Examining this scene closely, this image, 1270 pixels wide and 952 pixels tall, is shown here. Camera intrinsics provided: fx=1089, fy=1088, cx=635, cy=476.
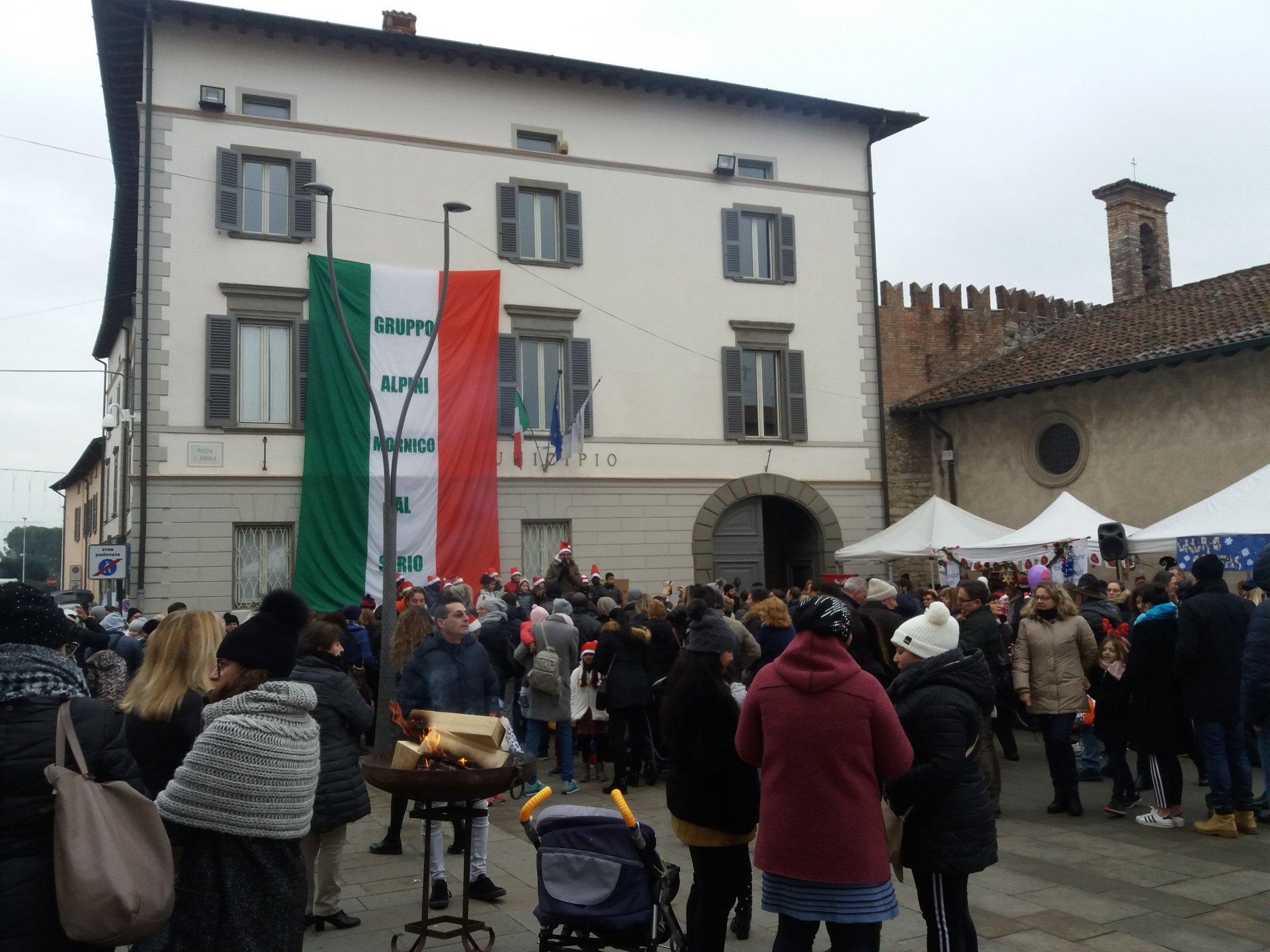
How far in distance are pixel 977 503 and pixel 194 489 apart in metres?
14.9

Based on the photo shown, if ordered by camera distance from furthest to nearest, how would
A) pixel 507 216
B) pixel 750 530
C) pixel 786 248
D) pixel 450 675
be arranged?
pixel 786 248 < pixel 750 530 < pixel 507 216 < pixel 450 675

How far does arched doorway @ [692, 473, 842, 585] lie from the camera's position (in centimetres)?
2020

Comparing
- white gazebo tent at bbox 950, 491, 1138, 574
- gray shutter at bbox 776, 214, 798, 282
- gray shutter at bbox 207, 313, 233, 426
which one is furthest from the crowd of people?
gray shutter at bbox 776, 214, 798, 282

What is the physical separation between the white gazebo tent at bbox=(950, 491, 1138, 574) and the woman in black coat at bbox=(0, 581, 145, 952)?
14.0 m

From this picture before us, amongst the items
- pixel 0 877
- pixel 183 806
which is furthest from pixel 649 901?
pixel 0 877

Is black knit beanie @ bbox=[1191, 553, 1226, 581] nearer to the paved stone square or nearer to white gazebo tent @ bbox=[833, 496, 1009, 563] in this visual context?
the paved stone square

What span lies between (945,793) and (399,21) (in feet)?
64.6

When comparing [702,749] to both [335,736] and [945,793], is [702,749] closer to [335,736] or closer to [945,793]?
[945,793]

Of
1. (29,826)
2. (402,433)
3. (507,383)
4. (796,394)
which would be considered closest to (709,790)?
(29,826)

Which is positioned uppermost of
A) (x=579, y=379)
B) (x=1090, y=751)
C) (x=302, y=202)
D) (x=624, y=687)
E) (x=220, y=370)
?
(x=302, y=202)

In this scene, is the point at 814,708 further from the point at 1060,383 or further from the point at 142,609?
the point at 1060,383

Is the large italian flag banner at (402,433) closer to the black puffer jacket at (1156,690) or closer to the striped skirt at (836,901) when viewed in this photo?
the black puffer jacket at (1156,690)

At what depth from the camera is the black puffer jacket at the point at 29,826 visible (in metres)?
2.94

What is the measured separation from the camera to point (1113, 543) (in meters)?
13.7
